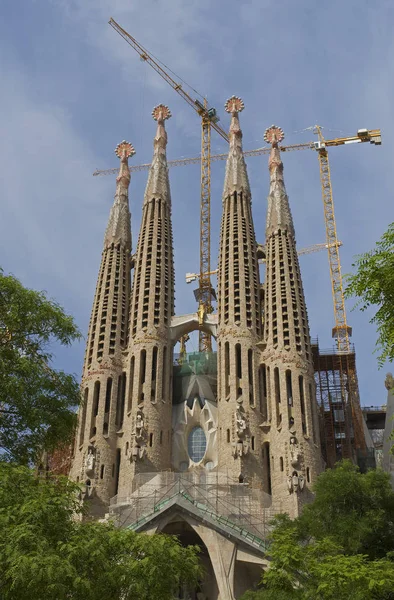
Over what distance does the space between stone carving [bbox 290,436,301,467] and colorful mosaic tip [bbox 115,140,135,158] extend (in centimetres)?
3086

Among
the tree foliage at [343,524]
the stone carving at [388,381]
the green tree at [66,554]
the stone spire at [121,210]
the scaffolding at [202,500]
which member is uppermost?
the stone spire at [121,210]

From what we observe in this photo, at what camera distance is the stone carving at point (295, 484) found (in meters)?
44.2

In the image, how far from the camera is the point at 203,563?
42344 millimetres

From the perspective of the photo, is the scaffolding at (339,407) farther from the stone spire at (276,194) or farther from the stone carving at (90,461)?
the stone carving at (90,461)

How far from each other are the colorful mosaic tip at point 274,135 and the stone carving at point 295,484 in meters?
29.9

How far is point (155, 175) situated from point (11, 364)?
4520cm

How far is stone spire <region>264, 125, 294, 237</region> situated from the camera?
187 ft

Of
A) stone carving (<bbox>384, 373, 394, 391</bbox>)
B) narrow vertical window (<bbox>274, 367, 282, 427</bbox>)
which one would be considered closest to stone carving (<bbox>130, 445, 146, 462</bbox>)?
narrow vertical window (<bbox>274, 367, 282, 427</bbox>)

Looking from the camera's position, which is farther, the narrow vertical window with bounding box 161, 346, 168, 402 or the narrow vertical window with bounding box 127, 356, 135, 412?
the narrow vertical window with bounding box 161, 346, 168, 402

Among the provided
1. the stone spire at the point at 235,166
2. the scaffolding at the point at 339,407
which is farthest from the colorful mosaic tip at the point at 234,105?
the scaffolding at the point at 339,407

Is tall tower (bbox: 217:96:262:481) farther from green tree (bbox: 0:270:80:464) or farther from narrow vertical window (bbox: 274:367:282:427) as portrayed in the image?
green tree (bbox: 0:270:80:464)

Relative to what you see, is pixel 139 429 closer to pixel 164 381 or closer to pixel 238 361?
pixel 164 381

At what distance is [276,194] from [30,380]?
142 feet

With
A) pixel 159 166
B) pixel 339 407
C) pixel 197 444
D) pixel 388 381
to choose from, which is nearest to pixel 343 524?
pixel 197 444
